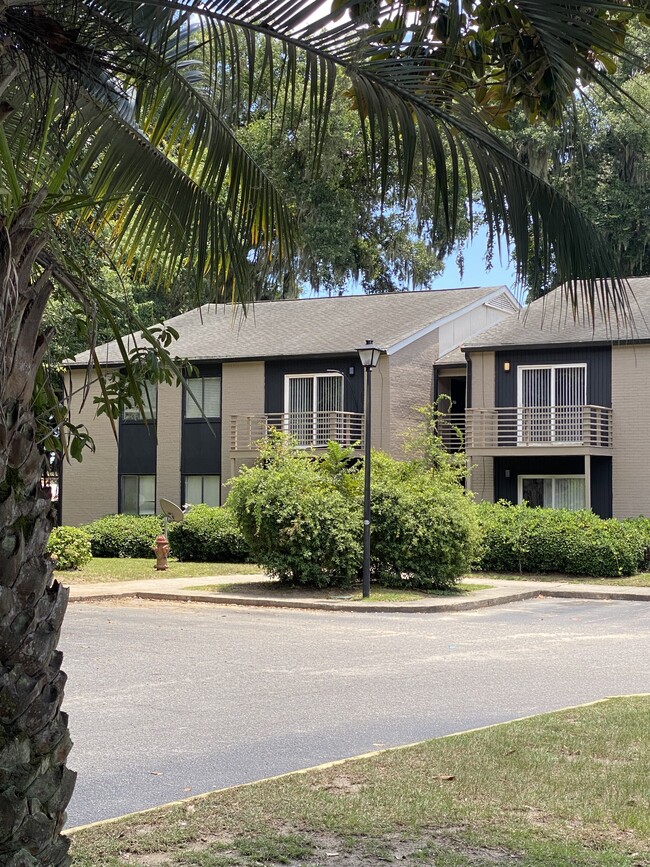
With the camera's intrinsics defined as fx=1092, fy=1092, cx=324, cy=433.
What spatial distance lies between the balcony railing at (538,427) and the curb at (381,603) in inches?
320

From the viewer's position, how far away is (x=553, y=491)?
32.2m

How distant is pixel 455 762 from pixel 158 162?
419cm

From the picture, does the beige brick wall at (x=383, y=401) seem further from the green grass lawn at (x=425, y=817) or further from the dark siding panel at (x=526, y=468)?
the green grass lawn at (x=425, y=817)

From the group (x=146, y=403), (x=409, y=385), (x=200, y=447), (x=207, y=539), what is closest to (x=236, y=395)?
(x=200, y=447)

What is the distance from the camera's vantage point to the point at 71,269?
3898mm

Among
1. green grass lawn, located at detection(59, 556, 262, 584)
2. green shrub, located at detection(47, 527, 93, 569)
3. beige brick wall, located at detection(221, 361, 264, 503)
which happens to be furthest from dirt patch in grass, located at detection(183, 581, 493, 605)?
beige brick wall, located at detection(221, 361, 264, 503)

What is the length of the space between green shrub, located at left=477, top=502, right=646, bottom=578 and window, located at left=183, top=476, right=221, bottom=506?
10.6 meters

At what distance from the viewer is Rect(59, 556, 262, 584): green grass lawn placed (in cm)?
2484

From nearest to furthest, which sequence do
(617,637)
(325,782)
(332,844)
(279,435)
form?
(332,844) < (325,782) < (617,637) < (279,435)

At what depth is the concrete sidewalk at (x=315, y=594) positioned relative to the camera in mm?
19797

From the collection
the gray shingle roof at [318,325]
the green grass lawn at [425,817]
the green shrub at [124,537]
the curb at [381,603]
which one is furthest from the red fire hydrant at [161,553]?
the green grass lawn at [425,817]

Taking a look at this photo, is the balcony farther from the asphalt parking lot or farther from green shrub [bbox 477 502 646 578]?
the asphalt parking lot

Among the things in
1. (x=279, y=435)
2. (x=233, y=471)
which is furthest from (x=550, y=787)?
(x=233, y=471)

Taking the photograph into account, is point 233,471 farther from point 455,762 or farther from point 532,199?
point 532,199
